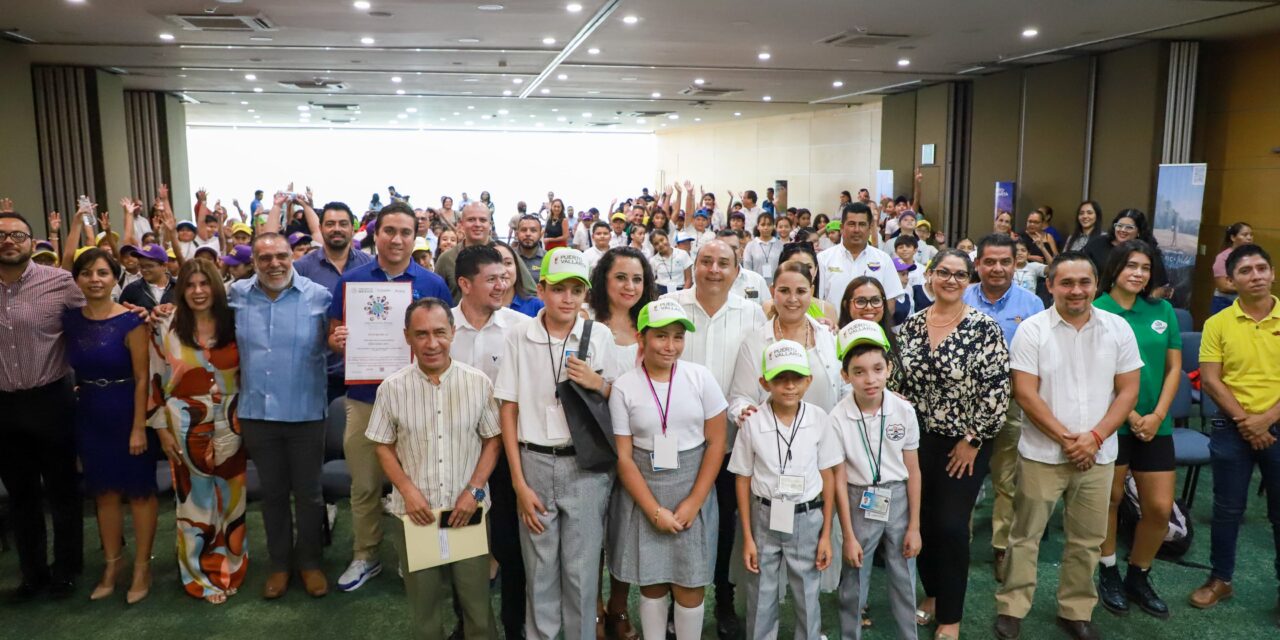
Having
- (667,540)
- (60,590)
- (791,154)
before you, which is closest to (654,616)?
(667,540)

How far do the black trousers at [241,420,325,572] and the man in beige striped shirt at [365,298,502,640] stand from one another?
95 cm

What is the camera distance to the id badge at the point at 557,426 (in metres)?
2.87

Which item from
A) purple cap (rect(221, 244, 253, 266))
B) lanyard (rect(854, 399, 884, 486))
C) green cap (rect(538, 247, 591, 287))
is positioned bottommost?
lanyard (rect(854, 399, 884, 486))

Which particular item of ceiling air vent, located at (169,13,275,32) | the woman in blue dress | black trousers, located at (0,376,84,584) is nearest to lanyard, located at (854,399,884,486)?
the woman in blue dress

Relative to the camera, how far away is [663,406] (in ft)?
9.34

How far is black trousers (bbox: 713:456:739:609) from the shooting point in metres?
3.28

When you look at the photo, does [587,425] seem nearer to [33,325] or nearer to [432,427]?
[432,427]

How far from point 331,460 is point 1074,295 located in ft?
11.9

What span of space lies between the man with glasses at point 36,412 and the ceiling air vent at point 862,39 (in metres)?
8.28

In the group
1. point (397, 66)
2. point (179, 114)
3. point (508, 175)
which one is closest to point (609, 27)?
point (397, 66)

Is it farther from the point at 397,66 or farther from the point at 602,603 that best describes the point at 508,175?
the point at 602,603

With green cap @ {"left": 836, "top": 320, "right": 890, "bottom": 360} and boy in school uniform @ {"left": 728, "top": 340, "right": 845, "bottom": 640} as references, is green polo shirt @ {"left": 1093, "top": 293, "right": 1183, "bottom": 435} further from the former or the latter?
boy in school uniform @ {"left": 728, "top": 340, "right": 845, "bottom": 640}

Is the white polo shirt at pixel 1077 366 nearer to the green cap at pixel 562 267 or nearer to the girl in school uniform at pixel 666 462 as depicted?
the girl in school uniform at pixel 666 462

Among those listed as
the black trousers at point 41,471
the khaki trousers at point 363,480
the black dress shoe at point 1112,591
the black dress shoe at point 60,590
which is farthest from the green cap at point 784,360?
the black dress shoe at point 60,590
